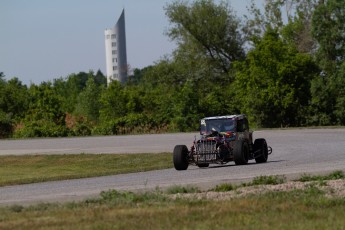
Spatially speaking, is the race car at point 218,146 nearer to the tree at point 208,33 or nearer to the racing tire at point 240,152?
the racing tire at point 240,152

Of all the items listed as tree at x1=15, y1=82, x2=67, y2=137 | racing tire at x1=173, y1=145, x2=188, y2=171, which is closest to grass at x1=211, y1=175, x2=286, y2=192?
racing tire at x1=173, y1=145, x2=188, y2=171

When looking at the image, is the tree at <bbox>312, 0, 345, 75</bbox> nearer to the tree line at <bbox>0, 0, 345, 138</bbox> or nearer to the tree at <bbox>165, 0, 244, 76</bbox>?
the tree line at <bbox>0, 0, 345, 138</bbox>

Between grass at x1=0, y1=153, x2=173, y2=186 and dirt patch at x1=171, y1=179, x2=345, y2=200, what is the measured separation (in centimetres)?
1185

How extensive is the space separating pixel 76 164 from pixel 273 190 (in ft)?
71.6

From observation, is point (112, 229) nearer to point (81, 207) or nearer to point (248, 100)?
point (81, 207)

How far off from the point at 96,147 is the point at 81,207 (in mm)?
33958

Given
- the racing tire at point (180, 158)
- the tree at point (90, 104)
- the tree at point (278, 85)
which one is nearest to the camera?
the racing tire at point (180, 158)

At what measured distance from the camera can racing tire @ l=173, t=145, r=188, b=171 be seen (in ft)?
98.4

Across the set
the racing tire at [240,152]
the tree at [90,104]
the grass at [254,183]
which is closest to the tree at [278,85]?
the tree at [90,104]

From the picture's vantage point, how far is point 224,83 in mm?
83125

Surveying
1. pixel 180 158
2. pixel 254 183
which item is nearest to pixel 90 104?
pixel 180 158

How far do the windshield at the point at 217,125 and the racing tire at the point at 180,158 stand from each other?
130 centimetres

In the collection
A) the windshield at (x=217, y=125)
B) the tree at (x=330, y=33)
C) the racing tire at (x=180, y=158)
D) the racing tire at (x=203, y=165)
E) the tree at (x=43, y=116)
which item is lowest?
the racing tire at (x=203, y=165)

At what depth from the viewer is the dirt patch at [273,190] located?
18.2 metres
